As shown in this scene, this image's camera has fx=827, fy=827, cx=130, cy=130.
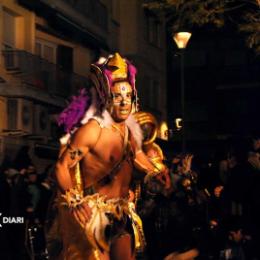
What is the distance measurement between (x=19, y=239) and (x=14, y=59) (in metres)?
12.6

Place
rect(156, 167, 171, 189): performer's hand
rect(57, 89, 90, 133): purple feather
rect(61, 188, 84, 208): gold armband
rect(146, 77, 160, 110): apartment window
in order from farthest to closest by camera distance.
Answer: rect(146, 77, 160, 110): apartment window → rect(156, 167, 171, 189): performer's hand → rect(57, 89, 90, 133): purple feather → rect(61, 188, 84, 208): gold armband

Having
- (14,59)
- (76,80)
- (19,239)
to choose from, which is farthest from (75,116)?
(76,80)

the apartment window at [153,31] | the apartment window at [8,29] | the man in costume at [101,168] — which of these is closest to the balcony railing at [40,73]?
the apartment window at [8,29]

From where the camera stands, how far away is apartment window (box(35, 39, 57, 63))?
28953mm

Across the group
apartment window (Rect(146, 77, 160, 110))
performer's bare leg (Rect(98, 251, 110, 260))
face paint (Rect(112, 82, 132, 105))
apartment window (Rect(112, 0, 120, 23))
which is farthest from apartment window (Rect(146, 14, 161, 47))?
performer's bare leg (Rect(98, 251, 110, 260))

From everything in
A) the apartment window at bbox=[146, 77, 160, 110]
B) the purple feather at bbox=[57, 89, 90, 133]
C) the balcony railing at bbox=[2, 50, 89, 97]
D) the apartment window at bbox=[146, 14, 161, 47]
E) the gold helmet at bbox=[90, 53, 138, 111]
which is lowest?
the purple feather at bbox=[57, 89, 90, 133]

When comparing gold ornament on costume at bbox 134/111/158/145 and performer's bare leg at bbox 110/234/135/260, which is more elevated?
gold ornament on costume at bbox 134/111/158/145

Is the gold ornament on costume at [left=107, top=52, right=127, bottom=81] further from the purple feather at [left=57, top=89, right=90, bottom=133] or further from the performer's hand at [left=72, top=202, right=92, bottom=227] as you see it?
the performer's hand at [left=72, top=202, right=92, bottom=227]

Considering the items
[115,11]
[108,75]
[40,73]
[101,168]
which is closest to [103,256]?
[101,168]

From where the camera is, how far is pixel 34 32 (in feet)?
89.1

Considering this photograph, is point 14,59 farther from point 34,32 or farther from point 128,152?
point 128,152

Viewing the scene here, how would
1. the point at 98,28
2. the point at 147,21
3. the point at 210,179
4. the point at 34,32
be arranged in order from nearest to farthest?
1. the point at 210,179
2. the point at 34,32
3. the point at 98,28
4. the point at 147,21

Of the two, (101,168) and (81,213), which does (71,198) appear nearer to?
(81,213)

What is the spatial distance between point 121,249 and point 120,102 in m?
1.21
